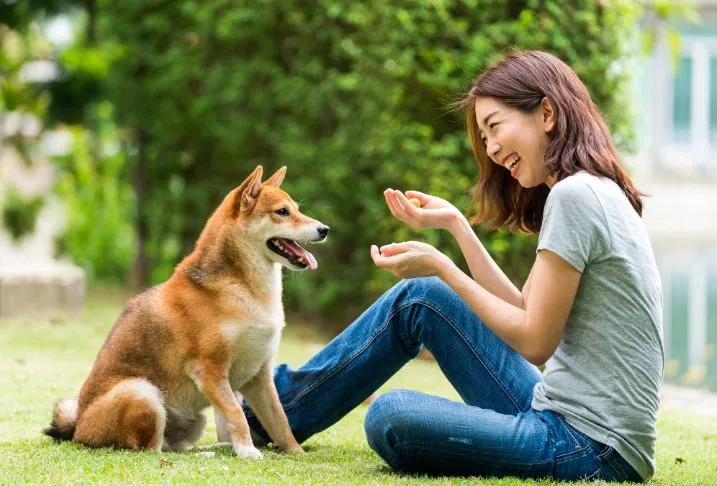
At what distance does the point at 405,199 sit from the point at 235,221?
2.81 ft

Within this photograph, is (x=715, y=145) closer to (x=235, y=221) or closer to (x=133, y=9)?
(x=133, y=9)

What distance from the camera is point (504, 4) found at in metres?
6.77

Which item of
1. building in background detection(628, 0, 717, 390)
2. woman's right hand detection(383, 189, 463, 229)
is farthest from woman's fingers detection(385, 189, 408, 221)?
building in background detection(628, 0, 717, 390)

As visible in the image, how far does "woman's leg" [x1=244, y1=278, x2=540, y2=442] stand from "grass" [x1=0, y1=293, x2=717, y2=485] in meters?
0.26

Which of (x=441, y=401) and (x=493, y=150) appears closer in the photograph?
(x=441, y=401)

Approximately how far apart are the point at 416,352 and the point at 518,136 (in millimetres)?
898

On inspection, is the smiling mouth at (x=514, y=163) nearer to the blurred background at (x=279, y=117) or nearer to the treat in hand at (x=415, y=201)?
the treat in hand at (x=415, y=201)

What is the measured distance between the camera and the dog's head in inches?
150

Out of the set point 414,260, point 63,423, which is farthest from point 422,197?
point 63,423

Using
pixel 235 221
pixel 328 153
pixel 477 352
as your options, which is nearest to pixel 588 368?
pixel 477 352

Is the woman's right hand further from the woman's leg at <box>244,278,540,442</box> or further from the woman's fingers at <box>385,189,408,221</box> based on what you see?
the woman's leg at <box>244,278,540,442</box>

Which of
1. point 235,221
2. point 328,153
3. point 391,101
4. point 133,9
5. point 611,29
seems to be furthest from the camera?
point 133,9

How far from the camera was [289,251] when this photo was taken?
385 cm

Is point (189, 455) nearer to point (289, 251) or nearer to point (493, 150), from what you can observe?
point (289, 251)
